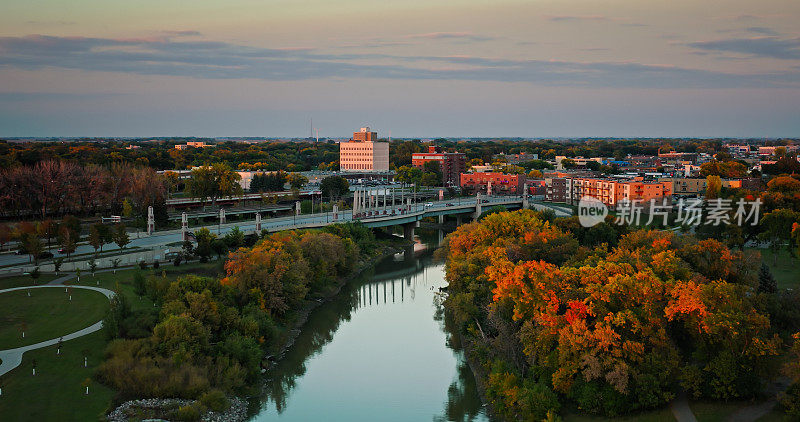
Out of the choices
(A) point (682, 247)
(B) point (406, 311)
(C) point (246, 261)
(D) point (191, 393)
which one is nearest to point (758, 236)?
(A) point (682, 247)

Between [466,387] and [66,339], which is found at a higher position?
[66,339]

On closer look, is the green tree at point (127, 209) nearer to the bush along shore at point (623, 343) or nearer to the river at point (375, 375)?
the river at point (375, 375)

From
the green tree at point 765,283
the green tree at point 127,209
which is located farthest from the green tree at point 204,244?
the green tree at point 765,283

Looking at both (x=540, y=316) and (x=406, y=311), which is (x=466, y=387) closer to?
(x=540, y=316)

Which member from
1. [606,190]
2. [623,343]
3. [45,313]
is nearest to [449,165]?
[606,190]

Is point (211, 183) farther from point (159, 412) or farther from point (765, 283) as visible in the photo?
point (765, 283)

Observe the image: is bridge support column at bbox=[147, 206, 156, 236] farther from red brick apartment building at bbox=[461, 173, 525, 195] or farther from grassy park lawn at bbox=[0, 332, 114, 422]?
red brick apartment building at bbox=[461, 173, 525, 195]
